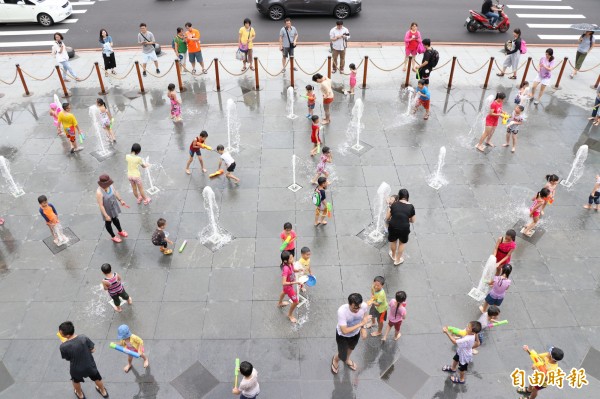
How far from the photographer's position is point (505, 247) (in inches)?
332

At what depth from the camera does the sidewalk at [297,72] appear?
15734mm

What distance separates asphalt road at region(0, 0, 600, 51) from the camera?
64.2 feet

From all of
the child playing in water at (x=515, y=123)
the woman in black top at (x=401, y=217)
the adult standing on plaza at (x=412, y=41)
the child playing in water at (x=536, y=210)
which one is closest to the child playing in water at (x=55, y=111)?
the woman in black top at (x=401, y=217)

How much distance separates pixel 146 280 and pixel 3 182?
17.8 feet

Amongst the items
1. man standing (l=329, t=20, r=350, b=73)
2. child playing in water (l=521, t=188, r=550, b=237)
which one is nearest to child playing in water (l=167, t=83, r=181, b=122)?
man standing (l=329, t=20, r=350, b=73)

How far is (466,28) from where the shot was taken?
20.3 m

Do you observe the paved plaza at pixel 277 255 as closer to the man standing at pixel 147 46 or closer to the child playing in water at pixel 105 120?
the child playing in water at pixel 105 120

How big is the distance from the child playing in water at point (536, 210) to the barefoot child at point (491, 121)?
2.95m

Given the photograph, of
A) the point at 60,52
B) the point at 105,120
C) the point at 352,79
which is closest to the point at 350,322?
the point at 105,120

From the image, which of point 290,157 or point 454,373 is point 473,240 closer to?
point 454,373

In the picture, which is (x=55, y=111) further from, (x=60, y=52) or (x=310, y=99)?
(x=310, y=99)

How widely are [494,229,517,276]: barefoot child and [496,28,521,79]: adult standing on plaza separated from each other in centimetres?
937

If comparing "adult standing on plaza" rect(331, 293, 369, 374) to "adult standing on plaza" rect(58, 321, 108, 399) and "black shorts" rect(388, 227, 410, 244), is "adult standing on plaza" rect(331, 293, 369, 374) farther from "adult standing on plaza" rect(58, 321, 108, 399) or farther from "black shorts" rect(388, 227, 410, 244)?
"adult standing on plaza" rect(58, 321, 108, 399)

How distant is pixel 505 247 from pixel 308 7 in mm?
15894
